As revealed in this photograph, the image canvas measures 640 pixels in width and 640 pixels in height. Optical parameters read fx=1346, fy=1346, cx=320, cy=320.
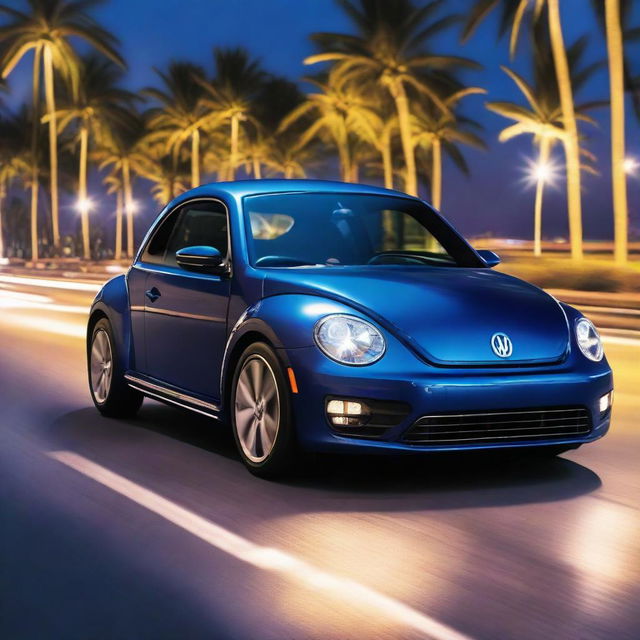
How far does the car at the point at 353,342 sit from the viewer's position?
6.23 metres

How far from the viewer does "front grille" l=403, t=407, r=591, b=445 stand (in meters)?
A: 6.23

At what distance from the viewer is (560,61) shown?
1542 inches

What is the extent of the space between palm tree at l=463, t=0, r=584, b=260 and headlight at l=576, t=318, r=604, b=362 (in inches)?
1215

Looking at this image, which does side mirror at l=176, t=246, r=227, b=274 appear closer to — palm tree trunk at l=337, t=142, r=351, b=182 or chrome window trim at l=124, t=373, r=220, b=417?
chrome window trim at l=124, t=373, r=220, b=417

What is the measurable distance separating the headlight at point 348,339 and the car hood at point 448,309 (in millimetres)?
81

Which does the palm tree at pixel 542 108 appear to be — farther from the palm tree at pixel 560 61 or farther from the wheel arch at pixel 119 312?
the wheel arch at pixel 119 312

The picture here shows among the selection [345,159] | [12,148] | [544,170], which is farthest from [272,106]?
[12,148]

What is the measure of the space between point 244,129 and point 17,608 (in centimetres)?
8101

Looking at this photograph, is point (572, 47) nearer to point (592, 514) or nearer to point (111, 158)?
point (111, 158)

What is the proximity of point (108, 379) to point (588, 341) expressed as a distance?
341 centimetres

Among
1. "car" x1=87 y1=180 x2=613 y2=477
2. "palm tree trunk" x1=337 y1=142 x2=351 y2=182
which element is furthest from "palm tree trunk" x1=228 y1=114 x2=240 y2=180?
"car" x1=87 y1=180 x2=613 y2=477

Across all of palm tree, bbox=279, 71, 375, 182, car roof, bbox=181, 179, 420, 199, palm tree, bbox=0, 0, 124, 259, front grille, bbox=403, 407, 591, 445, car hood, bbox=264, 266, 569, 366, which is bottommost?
front grille, bbox=403, 407, 591, 445

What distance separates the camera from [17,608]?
177 inches

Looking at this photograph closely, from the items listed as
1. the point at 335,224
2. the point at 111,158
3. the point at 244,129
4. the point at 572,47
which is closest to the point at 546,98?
the point at 572,47
